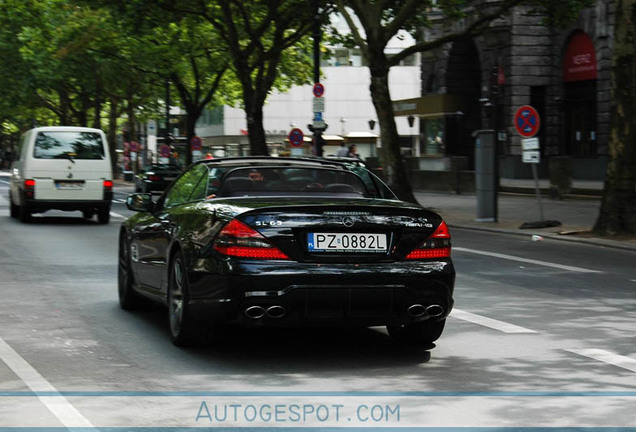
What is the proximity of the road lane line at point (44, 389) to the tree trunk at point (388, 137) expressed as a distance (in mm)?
21614

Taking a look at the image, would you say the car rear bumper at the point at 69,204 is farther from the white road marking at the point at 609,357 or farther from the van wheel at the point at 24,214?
the white road marking at the point at 609,357

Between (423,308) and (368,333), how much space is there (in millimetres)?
1488

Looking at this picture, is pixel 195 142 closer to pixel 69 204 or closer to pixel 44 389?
pixel 69 204

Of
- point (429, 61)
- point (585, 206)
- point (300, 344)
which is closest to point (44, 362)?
point (300, 344)

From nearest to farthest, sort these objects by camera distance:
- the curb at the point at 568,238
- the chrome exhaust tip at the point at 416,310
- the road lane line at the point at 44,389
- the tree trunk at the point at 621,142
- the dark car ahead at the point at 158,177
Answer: the road lane line at the point at 44,389 < the chrome exhaust tip at the point at 416,310 < the curb at the point at 568,238 < the tree trunk at the point at 621,142 < the dark car ahead at the point at 158,177

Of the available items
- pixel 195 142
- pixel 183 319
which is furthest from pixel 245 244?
pixel 195 142

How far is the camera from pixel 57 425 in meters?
6.06

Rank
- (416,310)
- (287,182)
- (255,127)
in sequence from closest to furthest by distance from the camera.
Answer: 1. (416,310)
2. (287,182)
3. (255,127)

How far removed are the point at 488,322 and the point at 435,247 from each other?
2.12 meters

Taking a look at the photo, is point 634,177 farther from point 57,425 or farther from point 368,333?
point 57,425

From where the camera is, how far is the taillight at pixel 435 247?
26.5ft

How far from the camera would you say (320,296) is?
7711 millimetres

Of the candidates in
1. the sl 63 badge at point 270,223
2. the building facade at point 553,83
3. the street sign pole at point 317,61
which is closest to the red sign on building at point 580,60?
the building facade at point 553,83

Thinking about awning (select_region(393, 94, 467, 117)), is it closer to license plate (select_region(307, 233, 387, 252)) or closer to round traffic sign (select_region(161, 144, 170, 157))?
round traffic sign (select_region(161, 144, 170, 157))
